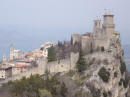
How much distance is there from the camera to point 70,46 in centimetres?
5272

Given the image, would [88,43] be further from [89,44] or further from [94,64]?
[94,64]

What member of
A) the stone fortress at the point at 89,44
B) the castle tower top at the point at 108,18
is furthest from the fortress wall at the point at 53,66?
the castle tower top at the point at 108,18

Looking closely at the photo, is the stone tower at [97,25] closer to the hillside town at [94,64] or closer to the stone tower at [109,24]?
the hillside town at [94,64]

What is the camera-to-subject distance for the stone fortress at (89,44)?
46.9 meters

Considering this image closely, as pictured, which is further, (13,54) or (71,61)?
(13,54)

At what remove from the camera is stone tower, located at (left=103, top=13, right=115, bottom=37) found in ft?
162

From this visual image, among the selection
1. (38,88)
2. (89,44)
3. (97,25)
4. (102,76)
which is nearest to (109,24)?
(97,25)

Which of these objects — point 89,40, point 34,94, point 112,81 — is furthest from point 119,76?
point 34,94

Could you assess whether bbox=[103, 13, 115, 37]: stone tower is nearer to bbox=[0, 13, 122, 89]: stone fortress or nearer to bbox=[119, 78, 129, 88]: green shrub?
bbox=[0, 13, 122, 89]: stone fortress

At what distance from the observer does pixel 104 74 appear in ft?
153

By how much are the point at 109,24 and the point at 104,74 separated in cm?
745

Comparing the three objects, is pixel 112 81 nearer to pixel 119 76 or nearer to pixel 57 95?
pixel 119 76

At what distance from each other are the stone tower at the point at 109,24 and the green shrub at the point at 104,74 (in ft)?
16.7

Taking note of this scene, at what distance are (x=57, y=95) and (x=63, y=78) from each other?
10.0 feet
